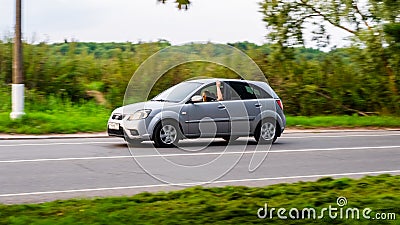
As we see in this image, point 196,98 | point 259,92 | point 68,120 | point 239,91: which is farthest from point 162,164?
point 68,120

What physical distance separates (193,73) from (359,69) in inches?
498

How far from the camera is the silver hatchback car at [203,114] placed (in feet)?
53.9

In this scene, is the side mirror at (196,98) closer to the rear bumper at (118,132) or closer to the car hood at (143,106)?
the car hood at (143,106)

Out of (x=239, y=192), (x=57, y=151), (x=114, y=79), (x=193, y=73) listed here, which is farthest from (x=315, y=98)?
(x=239, y=192)

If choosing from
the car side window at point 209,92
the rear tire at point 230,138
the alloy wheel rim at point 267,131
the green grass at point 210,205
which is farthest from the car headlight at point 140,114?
the green grass at point 210,205

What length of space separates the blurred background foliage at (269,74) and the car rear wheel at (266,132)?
26.9ft

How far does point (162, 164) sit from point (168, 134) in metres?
2.73

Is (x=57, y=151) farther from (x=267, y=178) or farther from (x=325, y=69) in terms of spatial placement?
(x=325, y=69)

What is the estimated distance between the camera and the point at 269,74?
3097 centimetres

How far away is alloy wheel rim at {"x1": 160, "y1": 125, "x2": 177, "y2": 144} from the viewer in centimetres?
1644

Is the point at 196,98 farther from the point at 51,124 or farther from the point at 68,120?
the point at 68,120

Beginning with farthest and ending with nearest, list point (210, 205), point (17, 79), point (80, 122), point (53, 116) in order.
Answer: point (53, 116)
point (80, 122)
point (17, 79)
point (210, 205)

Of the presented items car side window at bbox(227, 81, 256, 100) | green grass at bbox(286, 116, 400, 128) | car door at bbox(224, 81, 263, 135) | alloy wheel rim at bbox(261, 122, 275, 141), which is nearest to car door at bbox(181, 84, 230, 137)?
car door at bbox(224, 81, 263, 135)

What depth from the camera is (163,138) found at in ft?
53.9
